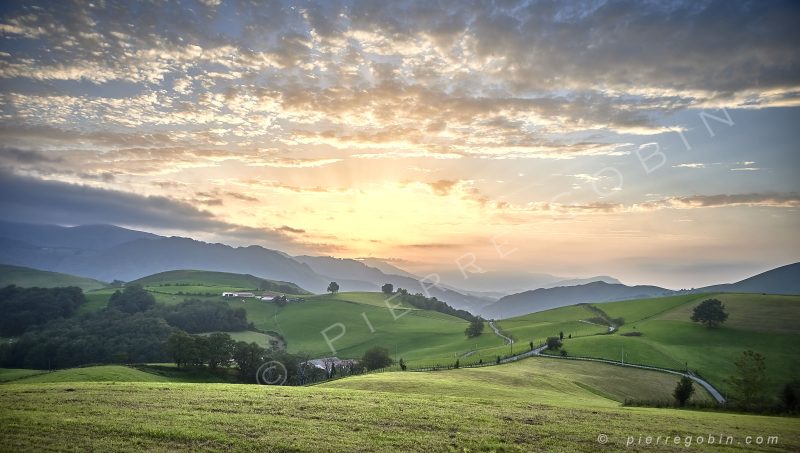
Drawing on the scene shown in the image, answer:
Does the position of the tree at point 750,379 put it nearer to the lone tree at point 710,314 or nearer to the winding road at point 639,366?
the winding road at point 639,366

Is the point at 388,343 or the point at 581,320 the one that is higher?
the point at 581,320

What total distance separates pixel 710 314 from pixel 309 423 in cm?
16092

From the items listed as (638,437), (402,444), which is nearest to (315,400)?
(402,444)

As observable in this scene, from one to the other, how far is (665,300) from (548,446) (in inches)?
7941

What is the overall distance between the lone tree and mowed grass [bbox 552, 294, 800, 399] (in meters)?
3.03

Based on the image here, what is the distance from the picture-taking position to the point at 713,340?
13150 cm

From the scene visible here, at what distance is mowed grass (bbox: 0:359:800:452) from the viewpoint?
24.8 m

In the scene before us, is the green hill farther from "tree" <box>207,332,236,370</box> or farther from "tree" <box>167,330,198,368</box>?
"tree" <box>167,330,198,368</box>

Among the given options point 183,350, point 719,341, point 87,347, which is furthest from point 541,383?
point 87,347

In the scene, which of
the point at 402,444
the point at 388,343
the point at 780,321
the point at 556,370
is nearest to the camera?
the point at 402,444

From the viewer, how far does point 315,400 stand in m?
38.7

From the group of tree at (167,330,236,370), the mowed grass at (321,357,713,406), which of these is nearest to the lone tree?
the mowed grass at (321,357,713,406)

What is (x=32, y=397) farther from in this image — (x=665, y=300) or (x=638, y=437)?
(x=665, y=300)

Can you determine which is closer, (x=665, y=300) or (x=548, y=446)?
(x=548, y=446)
